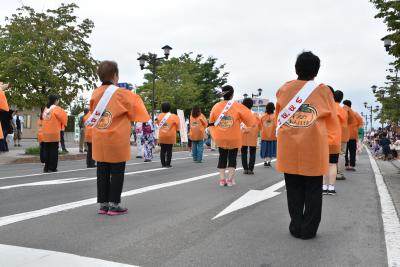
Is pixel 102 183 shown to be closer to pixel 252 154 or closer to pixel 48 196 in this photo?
pixel 48 196

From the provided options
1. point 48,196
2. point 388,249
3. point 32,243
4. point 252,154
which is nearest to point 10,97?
point 252,154

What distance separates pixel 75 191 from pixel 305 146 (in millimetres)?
4331

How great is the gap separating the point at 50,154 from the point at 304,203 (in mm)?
7681

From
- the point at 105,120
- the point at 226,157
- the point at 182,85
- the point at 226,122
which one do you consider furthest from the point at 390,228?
the point at 182,85

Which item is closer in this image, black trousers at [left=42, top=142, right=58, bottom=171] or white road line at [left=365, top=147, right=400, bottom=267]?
white road line at [left=365, top=147, right=400, bottom=267]

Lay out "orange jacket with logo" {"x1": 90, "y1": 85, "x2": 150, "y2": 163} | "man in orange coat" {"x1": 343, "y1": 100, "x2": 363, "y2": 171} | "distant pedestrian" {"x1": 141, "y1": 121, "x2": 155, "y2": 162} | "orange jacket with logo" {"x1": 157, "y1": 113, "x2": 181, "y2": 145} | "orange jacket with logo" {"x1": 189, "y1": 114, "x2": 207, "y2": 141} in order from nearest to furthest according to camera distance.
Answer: "orange jacket with logo" {"x1": 90, "y1": 85, "x2": 150, "y2": 163} < "man in orange coat" {"x1": 343, "y1": 100, "x2": 363, "y2": 171} < "orange jacket with logo" {"x1": 157, "y1": 113, "x2": 181, "y2": 145} < "orange jacket with logo" {"x1": 189, "y1": 114, "x2": 207, "y2": 141} < "distant pedestrian" {"x1": 141, "y1": 121, "x2": 155, "y2": 162}

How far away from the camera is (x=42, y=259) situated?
3.37m

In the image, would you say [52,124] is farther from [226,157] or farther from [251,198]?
[251,198]

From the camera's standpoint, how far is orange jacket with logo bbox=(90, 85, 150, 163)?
515cm

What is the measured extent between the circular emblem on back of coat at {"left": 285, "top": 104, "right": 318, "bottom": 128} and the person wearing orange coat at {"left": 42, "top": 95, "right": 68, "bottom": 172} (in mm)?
7376

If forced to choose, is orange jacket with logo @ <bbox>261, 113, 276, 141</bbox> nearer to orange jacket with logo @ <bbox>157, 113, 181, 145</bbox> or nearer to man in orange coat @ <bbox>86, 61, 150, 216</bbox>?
orange jacket with logo @ <bbox>157, 113, 181, 145</bbox>

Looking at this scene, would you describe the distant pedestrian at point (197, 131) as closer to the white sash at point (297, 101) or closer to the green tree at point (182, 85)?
the white sash at point (297, 101)

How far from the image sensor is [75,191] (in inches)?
282

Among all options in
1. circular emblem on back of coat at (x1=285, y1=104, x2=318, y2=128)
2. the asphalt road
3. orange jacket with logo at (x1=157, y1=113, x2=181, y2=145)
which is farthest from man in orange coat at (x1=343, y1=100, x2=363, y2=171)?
circular emblem on back of coat at (x1=285, y1=104, x2=318, y2=128)
